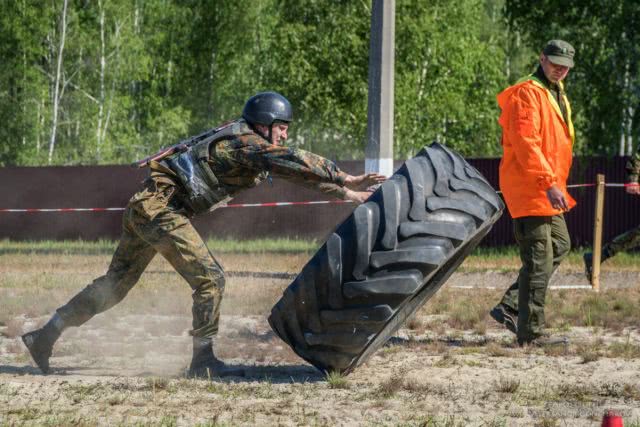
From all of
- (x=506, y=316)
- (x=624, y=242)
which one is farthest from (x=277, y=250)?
(x=506, y=316)

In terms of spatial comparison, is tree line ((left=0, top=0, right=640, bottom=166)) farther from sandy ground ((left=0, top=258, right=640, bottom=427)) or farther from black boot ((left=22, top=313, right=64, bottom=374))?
black boot ((left=22, top=313, right=64, bottom=374))

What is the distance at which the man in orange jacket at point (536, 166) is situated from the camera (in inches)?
320

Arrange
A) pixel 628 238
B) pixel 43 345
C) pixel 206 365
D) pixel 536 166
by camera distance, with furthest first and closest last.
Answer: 1. pixel 628 238
2. pixel 536 166
3. pixel 43 345
4. pixel 206 365

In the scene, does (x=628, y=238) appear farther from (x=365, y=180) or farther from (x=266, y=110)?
(x=266, y=110)

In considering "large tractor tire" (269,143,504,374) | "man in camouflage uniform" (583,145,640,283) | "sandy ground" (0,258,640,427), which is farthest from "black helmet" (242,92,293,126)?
"man in camouflage uniform" (583,145,640,283)

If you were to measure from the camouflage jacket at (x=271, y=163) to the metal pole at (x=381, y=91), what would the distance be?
5744mm

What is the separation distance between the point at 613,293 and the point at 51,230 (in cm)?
1565

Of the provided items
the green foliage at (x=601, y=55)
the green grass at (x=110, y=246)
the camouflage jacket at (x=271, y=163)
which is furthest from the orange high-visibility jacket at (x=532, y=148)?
the green foliage at (x=601, y=55)

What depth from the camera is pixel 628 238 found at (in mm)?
11977

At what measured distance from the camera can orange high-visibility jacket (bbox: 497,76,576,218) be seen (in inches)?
319

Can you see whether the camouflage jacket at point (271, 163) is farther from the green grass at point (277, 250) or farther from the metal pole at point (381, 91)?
the green grass at point (277, 250)

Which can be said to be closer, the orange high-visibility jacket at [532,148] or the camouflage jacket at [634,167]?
the orange high-visibility jacket at [532,148]

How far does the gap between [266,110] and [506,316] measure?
2768mm

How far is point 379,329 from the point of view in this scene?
676cm
